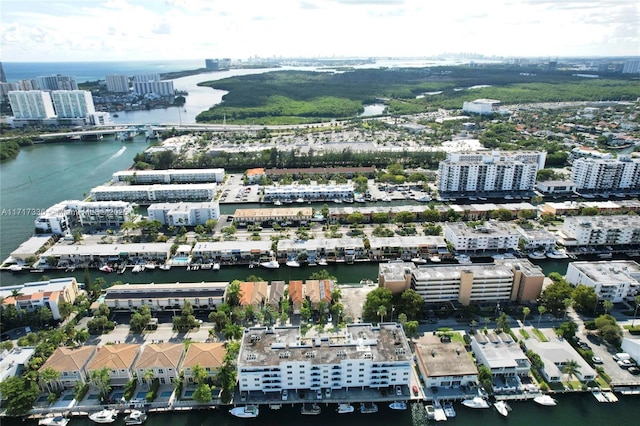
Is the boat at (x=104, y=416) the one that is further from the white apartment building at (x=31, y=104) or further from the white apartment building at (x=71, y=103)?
the white apartment building at (x=31, y=104)

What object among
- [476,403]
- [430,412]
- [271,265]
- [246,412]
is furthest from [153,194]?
[476,403]

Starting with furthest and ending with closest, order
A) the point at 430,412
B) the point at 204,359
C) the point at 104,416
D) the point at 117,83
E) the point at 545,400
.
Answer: the point at 117,83 → the point at 204,359 → the point at 545,400 → the point at 430,412 → the point at 104,416

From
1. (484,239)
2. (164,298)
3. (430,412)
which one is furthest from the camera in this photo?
(484,239)

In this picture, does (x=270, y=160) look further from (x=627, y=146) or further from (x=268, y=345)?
(x=627, y=146)

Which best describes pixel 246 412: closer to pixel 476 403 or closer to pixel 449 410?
pixel 449 410

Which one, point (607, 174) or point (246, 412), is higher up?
point (607, 174)

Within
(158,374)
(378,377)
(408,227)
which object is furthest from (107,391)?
(408,227)
